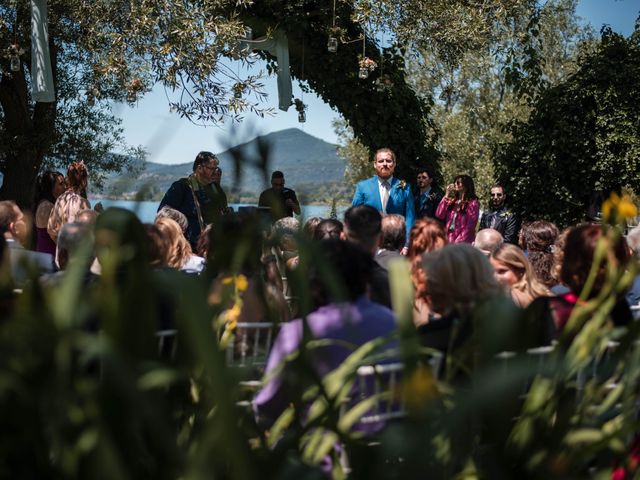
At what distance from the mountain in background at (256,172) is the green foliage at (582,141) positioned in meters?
9.48

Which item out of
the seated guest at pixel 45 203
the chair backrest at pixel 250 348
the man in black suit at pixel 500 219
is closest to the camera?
the chair backrest at pixel 250 348

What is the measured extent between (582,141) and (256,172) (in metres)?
9.92

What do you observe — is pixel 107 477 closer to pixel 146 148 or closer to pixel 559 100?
pixel 146 148

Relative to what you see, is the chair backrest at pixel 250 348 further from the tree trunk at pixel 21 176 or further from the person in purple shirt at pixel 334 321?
the tree trunk at pixel 21 176

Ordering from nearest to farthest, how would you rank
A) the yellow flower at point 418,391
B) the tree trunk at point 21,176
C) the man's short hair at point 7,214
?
1. the yellow flower at point 418,391
2. the man's short hair at point 7,214
3. the tree trunk at point 21,176

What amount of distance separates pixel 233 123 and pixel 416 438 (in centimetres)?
33

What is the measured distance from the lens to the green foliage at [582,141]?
32.1 ft

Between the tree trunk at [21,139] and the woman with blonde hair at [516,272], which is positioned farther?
the tree trunk at [21,139]

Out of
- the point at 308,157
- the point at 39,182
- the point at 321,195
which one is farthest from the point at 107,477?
the point at 39,182

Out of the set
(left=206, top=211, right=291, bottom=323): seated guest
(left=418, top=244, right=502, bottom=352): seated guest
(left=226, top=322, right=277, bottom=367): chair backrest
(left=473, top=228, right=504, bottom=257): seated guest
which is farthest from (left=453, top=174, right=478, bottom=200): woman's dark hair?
(left=206, top=211, right=291, bottom=323): seated guest

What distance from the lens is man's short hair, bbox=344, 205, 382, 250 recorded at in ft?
11.6

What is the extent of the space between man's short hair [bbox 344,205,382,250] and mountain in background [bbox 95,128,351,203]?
2.39 metres

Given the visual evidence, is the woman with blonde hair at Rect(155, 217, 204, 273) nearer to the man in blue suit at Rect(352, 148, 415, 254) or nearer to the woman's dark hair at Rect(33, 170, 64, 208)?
the woman's dark hair at Rect(33, 170, 64, 208)

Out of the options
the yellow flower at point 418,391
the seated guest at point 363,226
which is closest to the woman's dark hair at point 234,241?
the yellow flower at point 418,391
